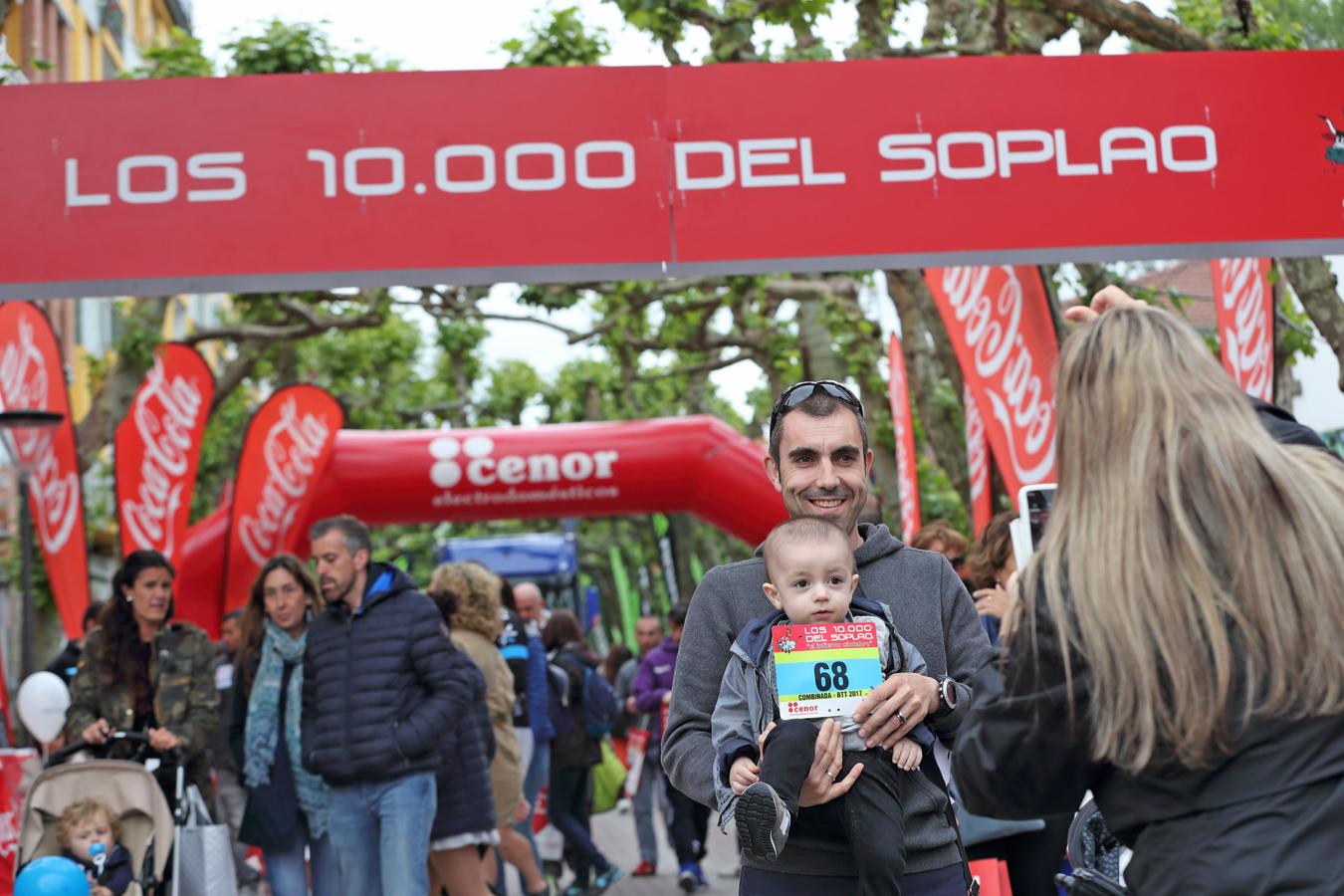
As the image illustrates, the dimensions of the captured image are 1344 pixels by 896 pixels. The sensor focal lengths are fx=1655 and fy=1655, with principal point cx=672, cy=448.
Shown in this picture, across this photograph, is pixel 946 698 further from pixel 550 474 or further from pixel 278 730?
pixel 550 474

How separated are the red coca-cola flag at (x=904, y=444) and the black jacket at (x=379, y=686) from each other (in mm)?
5387

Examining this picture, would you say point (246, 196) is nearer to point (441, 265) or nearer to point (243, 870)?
point (441, 265)

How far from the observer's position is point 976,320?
942 centimetres

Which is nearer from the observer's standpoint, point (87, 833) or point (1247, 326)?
point (87, 833)

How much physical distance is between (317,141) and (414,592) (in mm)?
2038

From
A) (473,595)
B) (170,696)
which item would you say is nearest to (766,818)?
(170,696)

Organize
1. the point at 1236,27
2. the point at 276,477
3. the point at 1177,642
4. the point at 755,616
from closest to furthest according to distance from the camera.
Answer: the point at 1177,642
the point at 755,616
the point at 1236,27
the point at 276,477

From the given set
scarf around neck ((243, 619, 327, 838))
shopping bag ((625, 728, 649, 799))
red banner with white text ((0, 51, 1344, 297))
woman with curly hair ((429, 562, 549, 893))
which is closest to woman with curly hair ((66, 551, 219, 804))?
scarf around neck ((243, 619, 327, 838))

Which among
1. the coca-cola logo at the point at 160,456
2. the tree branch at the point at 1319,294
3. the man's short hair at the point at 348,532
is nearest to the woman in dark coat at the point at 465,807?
the man's short hair at the point at 348,532

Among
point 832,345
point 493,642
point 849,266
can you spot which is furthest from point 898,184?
point 832,345

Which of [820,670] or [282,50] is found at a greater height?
[282,50]

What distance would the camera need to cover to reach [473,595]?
9.67m

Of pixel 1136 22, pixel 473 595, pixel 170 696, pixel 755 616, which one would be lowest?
pixel 755 616

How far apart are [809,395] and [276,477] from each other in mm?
11967
